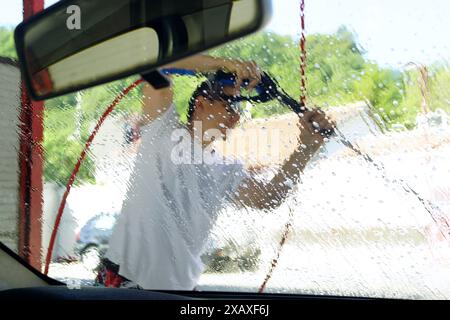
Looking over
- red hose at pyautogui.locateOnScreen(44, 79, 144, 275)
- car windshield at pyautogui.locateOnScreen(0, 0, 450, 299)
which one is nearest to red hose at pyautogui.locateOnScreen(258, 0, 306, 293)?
car windshield at pyautogui.locateOnScreen(0, 0, 450, 299)

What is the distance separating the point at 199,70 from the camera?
205 centimetres

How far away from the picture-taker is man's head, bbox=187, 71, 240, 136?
6.70 ft

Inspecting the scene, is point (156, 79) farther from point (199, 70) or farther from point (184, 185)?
point (184, 185)

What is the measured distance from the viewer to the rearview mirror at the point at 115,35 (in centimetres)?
197

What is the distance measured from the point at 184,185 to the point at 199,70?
0.33 metres

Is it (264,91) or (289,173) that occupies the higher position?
(264,91)

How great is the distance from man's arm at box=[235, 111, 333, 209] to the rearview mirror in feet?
1.05

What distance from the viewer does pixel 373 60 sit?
1935mm

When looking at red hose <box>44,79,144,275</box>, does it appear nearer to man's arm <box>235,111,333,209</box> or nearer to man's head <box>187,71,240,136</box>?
man's head <box>187,71,240,136</box>

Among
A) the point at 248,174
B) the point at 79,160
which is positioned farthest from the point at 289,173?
the point at 79,160
